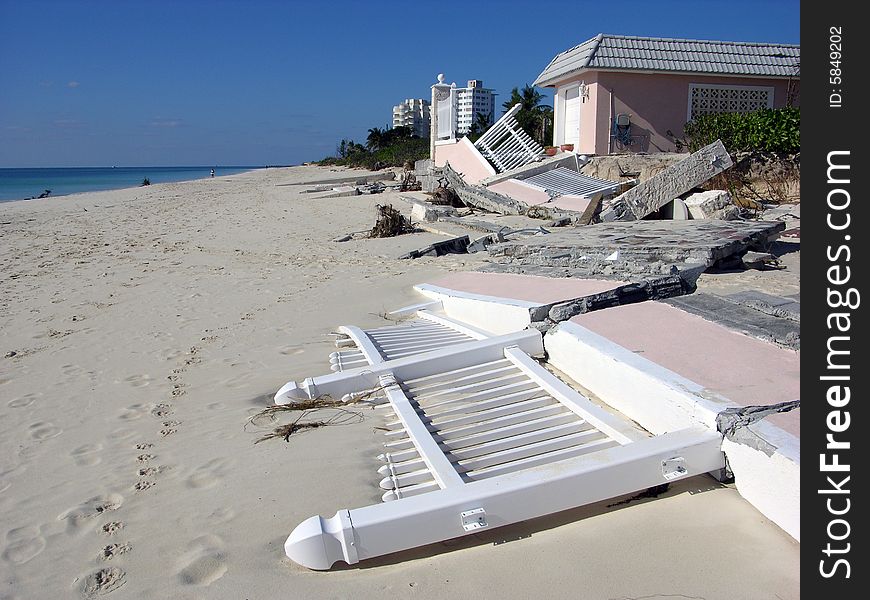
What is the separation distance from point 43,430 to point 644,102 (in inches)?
658

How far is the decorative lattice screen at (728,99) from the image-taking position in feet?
58.1

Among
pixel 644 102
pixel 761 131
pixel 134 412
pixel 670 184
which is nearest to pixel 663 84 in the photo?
pixel 644 102

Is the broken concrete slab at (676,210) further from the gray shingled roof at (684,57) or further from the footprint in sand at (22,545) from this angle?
the footprint in sand at (22,545)

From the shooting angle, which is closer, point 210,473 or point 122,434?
point 210,473

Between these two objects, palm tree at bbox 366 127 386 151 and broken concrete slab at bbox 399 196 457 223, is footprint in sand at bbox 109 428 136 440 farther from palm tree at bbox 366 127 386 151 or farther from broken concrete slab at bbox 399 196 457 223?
palm tree at bbox 366 127 386 151

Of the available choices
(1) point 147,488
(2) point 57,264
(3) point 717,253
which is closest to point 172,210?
(2) point 57,264

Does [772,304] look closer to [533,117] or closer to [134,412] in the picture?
[134,412]

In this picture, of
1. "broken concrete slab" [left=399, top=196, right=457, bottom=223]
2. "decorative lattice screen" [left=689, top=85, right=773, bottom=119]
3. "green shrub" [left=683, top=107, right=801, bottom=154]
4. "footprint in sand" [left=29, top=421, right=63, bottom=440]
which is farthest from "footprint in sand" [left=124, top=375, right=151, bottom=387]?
"decorative lattice screen" [left=689, top=85, right=773, bottom=119]

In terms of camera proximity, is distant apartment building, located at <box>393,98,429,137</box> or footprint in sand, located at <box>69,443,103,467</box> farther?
distant apartment building, located at <box>393,98,429,137</box>

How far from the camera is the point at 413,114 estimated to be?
9681 centimetres

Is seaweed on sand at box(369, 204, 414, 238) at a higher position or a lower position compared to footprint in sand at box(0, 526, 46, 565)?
higher

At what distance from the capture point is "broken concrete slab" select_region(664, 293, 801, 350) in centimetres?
330
